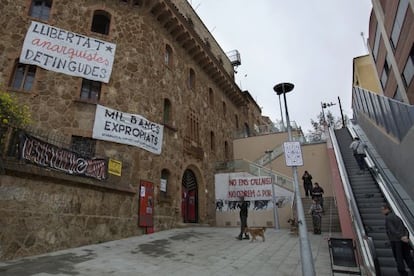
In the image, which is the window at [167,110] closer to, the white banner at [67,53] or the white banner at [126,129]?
the white banner at [126,129]

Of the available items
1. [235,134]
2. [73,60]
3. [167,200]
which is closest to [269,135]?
[235,134]

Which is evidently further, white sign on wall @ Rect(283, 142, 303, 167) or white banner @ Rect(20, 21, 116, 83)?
white banner @ Rect(20, 21, 116, 83)

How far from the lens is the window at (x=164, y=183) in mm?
15102

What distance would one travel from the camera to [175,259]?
8352 mm

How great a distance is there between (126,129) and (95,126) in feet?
4.63

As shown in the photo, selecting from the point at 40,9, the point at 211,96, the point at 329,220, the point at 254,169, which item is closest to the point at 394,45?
the point at 254,169

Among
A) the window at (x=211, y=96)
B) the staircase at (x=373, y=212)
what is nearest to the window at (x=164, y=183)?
the staircase at (x=373, y=212)

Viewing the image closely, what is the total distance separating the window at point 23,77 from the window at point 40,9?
2951 millimetres

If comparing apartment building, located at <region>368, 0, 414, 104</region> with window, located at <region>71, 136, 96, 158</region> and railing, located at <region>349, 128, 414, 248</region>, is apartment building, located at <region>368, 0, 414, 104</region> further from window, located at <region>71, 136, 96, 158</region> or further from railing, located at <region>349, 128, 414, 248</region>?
window, located at <region>71, 136, 96, 158</region>

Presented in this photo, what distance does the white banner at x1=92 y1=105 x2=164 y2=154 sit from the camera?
12930mm

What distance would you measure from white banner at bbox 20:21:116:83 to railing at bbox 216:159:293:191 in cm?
1022

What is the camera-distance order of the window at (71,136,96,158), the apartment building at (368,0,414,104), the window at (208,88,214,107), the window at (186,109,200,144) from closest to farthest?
the window at (71,136,96,158) → the apartment building at (368,0,414,104) → the window at (186,109,200,144) → the window at (208,88,214,107)

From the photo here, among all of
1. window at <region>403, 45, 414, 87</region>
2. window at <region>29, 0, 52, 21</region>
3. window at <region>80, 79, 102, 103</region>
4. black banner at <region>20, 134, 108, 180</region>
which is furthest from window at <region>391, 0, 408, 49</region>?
window at <region>29, 0, 52, 21</region>

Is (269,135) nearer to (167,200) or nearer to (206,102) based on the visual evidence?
(206,102)
